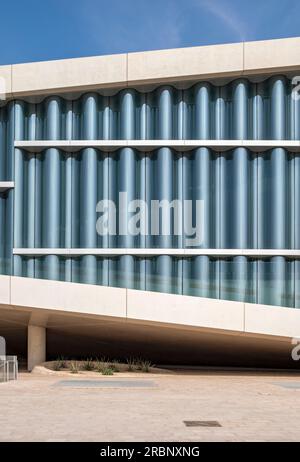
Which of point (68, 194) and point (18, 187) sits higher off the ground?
point (18, 187)

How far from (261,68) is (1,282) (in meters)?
12.6

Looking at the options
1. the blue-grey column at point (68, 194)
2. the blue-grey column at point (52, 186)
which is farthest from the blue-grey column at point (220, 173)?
the blue-grey column at point (52, 186)

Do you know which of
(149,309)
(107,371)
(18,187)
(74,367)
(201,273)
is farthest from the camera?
(18,187)

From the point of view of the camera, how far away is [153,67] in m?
21.0

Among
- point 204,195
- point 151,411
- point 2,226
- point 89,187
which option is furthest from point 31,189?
point 151,411

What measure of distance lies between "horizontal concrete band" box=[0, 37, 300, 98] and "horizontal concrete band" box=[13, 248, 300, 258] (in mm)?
6335

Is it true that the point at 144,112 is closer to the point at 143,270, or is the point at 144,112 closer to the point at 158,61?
the point at 158,61

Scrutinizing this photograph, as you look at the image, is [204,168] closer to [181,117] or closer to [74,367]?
[181,117]

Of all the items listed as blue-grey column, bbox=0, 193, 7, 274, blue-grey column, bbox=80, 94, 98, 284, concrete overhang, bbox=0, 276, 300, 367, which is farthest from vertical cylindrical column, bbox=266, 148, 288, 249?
blue-grey column, bbox=0, 193, 7, 274

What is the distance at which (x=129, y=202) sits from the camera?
69.5ft

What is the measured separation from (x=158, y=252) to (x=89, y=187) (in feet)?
12.3

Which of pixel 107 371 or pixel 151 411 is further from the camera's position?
pixel 107 371

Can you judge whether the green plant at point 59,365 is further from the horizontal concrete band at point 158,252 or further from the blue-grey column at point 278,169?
the blue-grey column at point 278,169

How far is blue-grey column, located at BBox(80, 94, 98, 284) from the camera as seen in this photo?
829 inches
